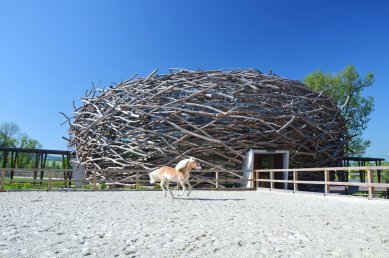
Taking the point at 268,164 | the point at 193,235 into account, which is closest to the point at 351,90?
the point at 268,164

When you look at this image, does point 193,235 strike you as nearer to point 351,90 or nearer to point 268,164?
point 268,164

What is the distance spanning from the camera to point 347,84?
27969 millimetres

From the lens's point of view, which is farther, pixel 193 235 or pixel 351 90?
pixel 351 90

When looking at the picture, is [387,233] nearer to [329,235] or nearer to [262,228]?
[329,235]

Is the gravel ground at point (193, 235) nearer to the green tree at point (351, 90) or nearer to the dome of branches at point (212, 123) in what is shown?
the dome of branches at point (212, 123)

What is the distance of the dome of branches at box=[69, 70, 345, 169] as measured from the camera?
47.2 feet

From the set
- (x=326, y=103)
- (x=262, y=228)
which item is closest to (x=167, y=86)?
(x=326, y=103)

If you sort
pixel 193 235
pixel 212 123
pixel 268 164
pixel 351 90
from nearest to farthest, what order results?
1. pixel 193 235
2. pixel 212 123
3. pixel 268 164
4. pixel 351 90

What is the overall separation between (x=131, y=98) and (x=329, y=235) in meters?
13.8

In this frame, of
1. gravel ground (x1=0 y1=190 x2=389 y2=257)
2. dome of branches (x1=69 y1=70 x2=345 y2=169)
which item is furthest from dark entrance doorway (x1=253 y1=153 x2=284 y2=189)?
gravel ground (x1=0 y1=190 x2=389 y2=257)

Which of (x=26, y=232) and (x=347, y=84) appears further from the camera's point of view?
(x=347, y=84)

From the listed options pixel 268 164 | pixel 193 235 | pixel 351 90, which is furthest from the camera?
pixel 351 90

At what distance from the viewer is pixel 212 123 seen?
14328 mm

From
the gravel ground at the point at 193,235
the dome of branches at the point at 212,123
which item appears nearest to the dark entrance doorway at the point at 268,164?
the dome of branches at the point at 212,123
